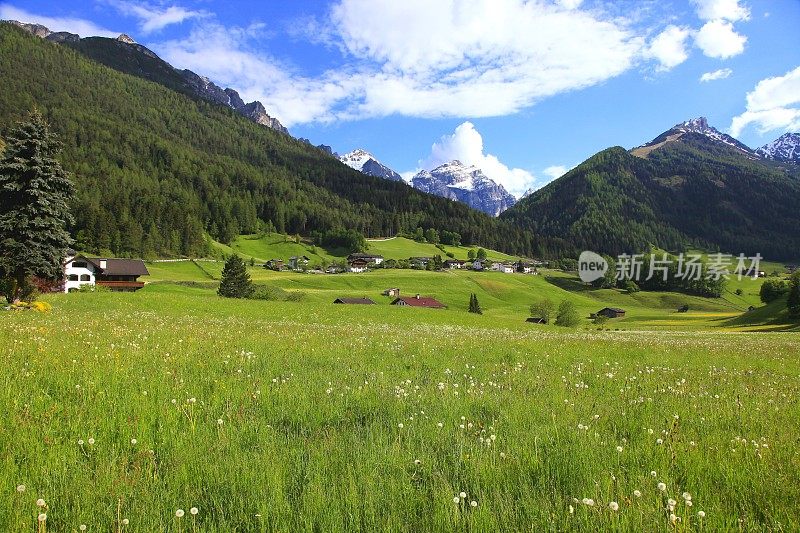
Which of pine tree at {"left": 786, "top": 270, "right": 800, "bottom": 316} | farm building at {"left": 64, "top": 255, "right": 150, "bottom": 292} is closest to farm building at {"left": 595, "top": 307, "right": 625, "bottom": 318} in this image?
pine tree at {"left": 786, "top": 270, "right": 800, "bottom": 316}

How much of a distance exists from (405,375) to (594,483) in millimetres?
5932

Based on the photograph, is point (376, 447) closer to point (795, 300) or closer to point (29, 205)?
point (29, 205)

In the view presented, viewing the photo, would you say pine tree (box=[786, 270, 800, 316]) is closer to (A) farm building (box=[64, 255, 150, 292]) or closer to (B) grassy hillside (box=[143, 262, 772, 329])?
(B) grassy hillside (box=[143, 262, 772, 329])

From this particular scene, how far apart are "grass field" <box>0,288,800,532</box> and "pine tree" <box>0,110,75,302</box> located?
32.2 meters

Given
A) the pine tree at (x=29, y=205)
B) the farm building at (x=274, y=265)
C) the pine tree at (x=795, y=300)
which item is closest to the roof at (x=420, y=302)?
the pine tree at (x=795, y=300)

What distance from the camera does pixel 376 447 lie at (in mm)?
5191

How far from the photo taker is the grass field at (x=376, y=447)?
3.72 m

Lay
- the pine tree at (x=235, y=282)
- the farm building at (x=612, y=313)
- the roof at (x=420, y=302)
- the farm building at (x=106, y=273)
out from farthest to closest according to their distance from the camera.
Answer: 1. the farm building at (x=612, y=313)
2. the roof at (x=420, y=302)
3. the farm building at (x=106, y=273)
4. the pine tree at (x=235, y=282)

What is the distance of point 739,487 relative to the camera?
14.2ft

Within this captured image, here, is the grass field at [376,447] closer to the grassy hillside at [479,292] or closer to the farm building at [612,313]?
the grassy hillside at [479,292]

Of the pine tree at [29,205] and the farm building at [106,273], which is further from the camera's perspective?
the farm building at [106,273]

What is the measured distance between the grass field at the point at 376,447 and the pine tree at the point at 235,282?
265 ft

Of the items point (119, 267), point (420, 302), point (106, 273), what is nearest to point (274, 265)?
point (119, 267)

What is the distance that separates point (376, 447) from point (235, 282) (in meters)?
91.1
